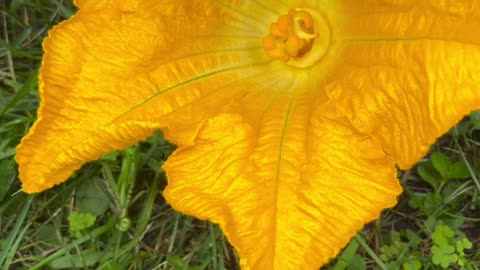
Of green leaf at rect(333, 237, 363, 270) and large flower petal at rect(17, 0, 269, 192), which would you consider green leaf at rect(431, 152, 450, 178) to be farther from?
large flower petal at rect(17, 0, 269, 192)

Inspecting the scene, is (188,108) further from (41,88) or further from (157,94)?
(41,88)

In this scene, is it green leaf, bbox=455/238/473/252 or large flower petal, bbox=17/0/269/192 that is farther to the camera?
green leaf, bbox=455/238/473/252

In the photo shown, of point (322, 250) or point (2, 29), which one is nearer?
point (322, 250)

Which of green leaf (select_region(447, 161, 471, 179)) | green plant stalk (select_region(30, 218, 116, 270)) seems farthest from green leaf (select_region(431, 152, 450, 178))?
green plant stalk (select_region(30, 218, 116, 270))

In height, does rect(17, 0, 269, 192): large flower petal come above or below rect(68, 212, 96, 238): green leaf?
above

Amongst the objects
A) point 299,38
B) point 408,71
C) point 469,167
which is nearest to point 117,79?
point 299,38

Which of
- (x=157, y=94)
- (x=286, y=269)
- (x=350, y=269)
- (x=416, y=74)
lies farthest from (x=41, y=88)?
(x=350, y=269)

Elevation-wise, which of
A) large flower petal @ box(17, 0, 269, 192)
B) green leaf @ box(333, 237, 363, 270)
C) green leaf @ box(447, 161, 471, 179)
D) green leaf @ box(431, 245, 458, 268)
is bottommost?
green leaf @ box(333, 237, 363, 270)

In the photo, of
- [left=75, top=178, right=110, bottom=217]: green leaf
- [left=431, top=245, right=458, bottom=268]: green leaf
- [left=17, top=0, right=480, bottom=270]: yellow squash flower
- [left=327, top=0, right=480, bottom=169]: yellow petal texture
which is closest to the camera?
[left=327, top=0, right=480, bottom=169]: yellow petal texture
